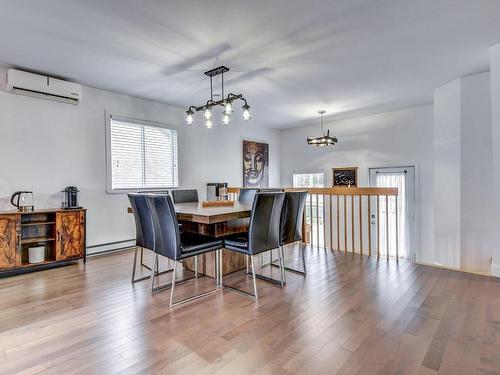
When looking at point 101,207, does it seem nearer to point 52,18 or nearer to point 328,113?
point 52,18

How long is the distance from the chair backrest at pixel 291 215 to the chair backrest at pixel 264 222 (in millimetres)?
239

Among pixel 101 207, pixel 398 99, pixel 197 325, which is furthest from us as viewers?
pixel 398 99

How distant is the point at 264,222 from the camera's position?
2619mm

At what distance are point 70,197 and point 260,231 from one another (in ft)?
9.31

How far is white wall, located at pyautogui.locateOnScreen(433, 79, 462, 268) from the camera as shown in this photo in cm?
407

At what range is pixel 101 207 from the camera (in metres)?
4.27

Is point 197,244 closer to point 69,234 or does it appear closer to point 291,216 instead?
point 291,216

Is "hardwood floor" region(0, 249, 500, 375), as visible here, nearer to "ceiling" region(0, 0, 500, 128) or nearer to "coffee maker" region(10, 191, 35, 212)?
"coffee maker" region(10, 191, 35, 212)

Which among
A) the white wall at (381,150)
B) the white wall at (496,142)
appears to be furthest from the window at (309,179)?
the white wall at (496,142)

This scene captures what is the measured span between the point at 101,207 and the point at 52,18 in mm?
2625

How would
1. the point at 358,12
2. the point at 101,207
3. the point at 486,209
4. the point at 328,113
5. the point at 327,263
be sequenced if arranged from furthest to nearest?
the point at 328,113, the point at 101,207, the point at 486,209, the point at 327,263, the point at 358,12

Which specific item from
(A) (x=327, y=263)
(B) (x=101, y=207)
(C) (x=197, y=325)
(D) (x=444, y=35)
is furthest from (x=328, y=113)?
(C) (x=197, y=325)

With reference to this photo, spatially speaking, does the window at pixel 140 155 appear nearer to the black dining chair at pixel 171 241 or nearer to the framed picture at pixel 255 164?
the framed picture at pixel 255 164

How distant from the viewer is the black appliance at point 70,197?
3783 mm
